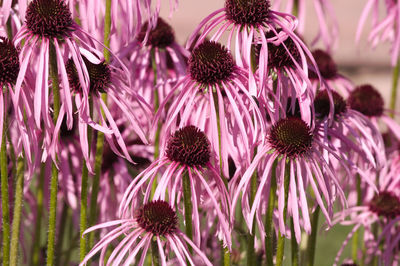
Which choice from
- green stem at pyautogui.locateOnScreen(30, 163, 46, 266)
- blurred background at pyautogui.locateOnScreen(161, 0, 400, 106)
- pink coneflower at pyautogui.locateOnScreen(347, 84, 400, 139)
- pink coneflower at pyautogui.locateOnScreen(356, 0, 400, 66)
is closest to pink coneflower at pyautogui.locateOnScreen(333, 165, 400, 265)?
pink coneflower at pyautogui.locateOnScreen(347, 84, 400, 139)

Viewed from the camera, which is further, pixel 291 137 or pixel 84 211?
pixel 84 211

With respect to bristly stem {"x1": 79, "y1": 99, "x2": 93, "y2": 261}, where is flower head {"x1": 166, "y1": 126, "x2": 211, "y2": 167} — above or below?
above

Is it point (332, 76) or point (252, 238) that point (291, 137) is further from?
point (332, 76)

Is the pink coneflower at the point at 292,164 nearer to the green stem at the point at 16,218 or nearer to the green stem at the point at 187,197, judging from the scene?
the green stem at the point at 187,197

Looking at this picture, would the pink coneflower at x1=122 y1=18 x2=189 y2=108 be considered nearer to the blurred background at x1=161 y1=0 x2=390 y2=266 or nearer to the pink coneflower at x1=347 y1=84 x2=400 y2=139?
the pink coneflower at x1=347 y1=84 x2=400 y2=139

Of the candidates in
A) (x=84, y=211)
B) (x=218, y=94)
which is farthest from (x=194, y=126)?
(x=84, y=211)

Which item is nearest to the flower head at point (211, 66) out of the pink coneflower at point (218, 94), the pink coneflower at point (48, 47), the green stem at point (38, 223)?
the pink coneflower at point (218, 94)

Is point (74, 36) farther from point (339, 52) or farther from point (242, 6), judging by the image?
point (339, 52)

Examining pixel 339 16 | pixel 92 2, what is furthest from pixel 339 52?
pixel 92 2

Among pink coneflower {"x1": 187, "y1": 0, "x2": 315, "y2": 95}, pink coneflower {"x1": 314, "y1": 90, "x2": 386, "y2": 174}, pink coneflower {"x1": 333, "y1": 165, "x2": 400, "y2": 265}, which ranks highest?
pink coneflower {"x1": 187, "y1": 0, "x2": 315, "y2": 95}
